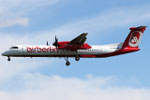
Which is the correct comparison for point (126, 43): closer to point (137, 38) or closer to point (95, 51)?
point (137, 38)

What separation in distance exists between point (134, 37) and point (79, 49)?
8.33 metres

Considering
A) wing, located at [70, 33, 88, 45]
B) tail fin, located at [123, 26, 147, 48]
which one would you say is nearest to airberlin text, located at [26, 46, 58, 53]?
wing, located at [70, 33, 88, 45]

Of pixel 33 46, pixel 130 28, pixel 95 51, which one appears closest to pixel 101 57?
pixel 95 51

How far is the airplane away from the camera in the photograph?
4084 centimetres

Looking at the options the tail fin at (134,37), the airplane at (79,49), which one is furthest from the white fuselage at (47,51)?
the tail fin at (134,37)

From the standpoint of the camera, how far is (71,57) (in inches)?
1697

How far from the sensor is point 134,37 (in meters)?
45.3

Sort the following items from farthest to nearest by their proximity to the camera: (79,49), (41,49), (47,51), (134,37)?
(134,37) < (79,49) < (47,51) < (41,49)

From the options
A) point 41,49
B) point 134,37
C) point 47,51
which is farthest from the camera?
point 134,37

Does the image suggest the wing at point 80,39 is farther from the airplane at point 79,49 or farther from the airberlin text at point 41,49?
the airberlin text at point 41,49

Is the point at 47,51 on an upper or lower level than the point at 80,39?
lower

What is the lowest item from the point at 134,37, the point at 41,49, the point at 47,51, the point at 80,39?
the point at 47,51

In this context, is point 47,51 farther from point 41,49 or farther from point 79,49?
point 79,49

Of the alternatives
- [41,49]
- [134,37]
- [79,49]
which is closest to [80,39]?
[79,49]
